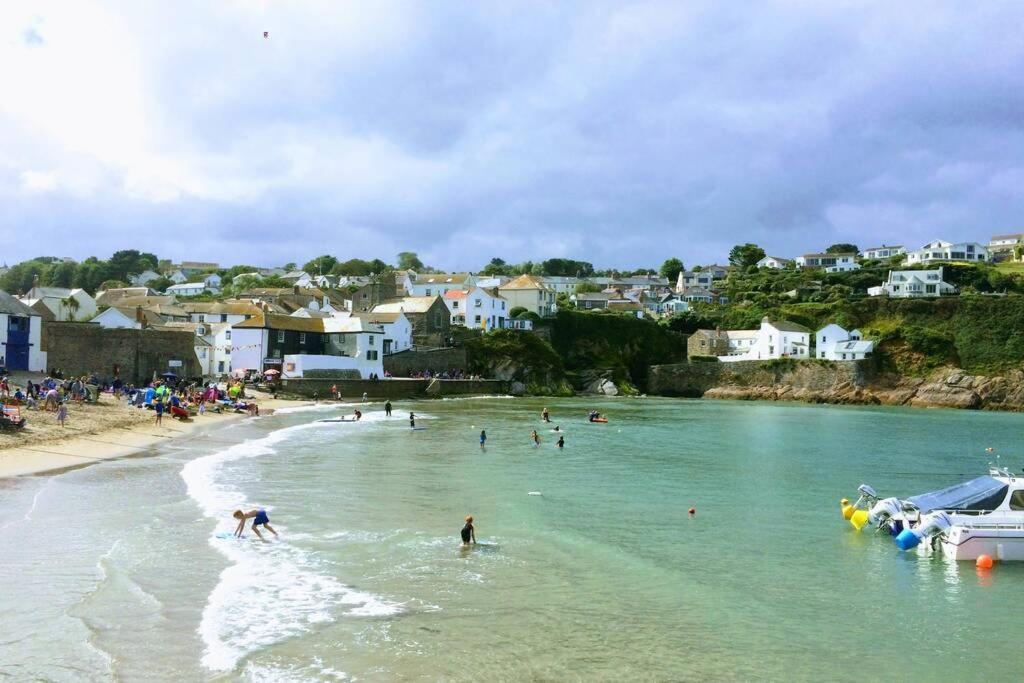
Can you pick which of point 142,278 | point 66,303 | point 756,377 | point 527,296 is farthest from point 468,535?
point 142,278

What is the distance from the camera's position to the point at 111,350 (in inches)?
2130

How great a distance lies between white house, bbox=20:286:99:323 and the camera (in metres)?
75.3

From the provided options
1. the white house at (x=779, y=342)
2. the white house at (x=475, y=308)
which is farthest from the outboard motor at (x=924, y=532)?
the white house at (x=779, y=342)

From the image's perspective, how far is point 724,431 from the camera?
161ft

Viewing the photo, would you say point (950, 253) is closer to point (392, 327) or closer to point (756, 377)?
point (756, 377)

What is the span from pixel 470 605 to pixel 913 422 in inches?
2318

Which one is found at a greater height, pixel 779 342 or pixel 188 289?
pixel 188 289

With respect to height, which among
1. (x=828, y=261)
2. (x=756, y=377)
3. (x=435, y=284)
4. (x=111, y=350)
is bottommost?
(x=756, y=377)

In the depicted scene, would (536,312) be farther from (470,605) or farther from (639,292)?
(470,605)

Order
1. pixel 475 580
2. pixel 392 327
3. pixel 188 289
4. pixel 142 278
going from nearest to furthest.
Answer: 1. pixel 475 580
2. pixel 392 327
3. pixel 188 289
4. pixel 142 278

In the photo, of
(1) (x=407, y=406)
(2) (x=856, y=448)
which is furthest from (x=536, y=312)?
(2) (x=856, y=448)

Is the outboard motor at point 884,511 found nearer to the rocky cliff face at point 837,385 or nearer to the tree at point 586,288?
the rocky cliff face at point 837,385

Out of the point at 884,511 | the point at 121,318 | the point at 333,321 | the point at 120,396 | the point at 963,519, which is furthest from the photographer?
the point at 333,321

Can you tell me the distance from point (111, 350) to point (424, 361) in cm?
3234
